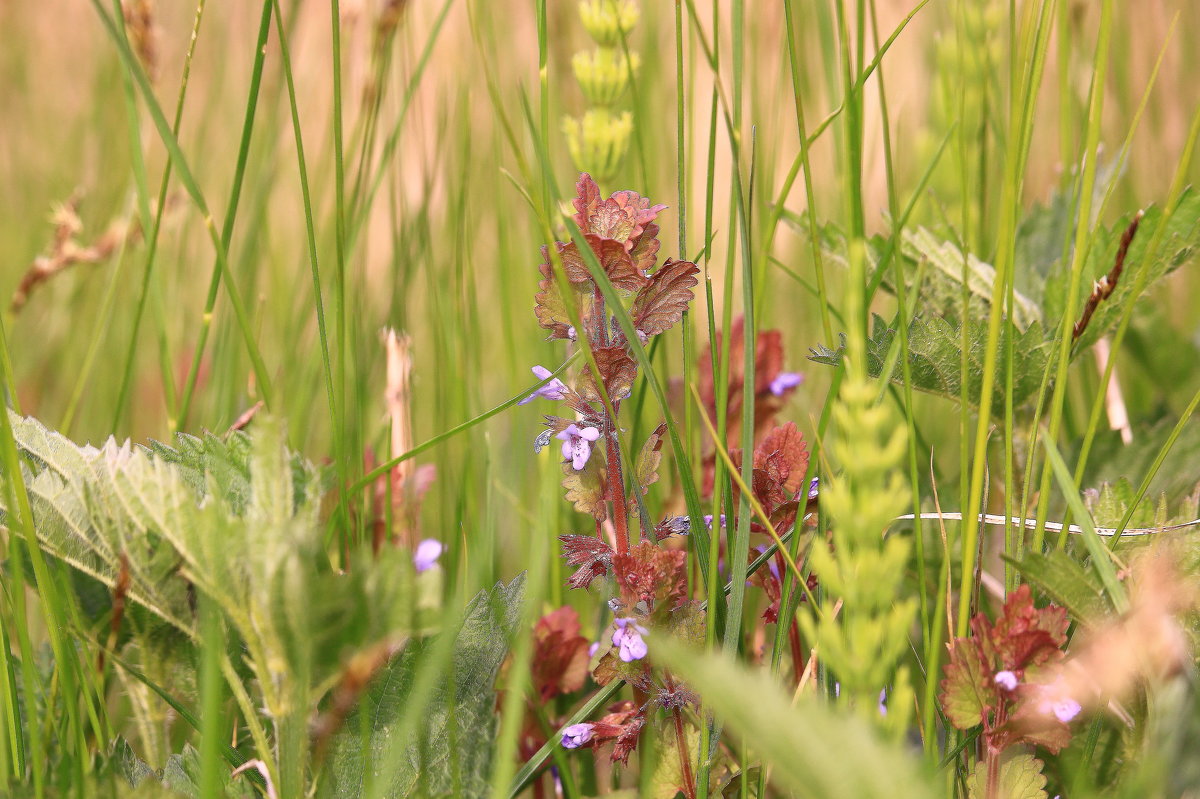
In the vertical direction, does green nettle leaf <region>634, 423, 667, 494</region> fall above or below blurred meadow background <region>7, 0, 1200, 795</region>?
below

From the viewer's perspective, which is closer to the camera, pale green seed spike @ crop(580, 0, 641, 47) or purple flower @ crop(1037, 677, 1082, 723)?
purple flower @ crop(1037, 677, 1082, 723)

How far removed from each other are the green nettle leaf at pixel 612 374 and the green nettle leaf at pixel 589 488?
0.19ft

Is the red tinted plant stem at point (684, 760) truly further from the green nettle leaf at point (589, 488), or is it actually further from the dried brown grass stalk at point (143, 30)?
the dried brown grass stalk at point (143, 30)

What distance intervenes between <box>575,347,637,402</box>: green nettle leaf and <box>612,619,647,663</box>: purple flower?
0.16 meters

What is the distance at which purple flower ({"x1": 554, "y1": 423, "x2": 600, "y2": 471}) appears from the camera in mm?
707

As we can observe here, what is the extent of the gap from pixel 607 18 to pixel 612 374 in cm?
45

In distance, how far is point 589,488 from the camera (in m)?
0.75

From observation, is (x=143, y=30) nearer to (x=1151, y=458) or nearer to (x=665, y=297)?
(x=665, y=297)

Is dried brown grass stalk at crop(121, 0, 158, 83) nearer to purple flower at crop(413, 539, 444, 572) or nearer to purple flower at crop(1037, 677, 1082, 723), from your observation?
purple flower at crop(413, 539, 444, 572)

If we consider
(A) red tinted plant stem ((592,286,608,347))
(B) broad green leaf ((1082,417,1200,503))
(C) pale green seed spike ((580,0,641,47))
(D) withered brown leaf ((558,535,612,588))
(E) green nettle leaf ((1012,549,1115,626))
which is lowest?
(E) green nettle leaf ((1012,549,1115,626))

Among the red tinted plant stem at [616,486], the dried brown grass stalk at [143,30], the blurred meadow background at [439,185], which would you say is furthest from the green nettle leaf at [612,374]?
the dried brown grass stalk at [143,30]

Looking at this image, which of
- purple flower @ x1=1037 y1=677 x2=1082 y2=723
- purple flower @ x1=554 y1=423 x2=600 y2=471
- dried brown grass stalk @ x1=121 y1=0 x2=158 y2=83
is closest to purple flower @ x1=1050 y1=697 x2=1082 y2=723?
purple flower @ x1=1037 y1=677 x2=1082 y2=723

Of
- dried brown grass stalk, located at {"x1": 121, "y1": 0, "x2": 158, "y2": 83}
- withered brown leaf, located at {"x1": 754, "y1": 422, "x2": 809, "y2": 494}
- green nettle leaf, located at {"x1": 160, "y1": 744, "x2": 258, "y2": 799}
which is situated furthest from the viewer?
dried brown grass stalk, located at {"x1": 121, "y1": 0, "x2": 158, "y2": 83}

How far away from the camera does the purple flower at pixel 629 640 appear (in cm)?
65
